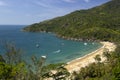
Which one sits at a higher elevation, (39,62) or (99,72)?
(39,62)

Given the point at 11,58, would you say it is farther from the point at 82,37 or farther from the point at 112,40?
the point at 82,37

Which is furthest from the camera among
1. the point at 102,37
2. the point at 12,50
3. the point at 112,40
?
the point at 102,37

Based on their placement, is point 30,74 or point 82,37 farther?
point 82,37

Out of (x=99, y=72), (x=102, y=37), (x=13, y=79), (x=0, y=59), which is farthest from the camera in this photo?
(x=102, y=37)

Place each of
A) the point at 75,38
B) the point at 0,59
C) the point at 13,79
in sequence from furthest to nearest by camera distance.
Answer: the point at 75,38 < the point at 0,59 < the point at 13,79

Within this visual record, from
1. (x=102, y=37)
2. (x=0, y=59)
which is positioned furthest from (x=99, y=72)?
(x=102, y=37)

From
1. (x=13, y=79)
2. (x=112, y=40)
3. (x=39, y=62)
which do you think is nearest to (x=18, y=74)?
(x=13, y=79)

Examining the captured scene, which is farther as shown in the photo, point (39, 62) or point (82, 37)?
point (82, 37)

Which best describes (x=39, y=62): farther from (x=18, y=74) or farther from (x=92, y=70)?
(x=92, y=70)

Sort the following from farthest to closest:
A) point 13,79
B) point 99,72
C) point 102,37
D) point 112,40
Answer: point 102,37 < point 112,40 < point 99,72 < point 13,79
